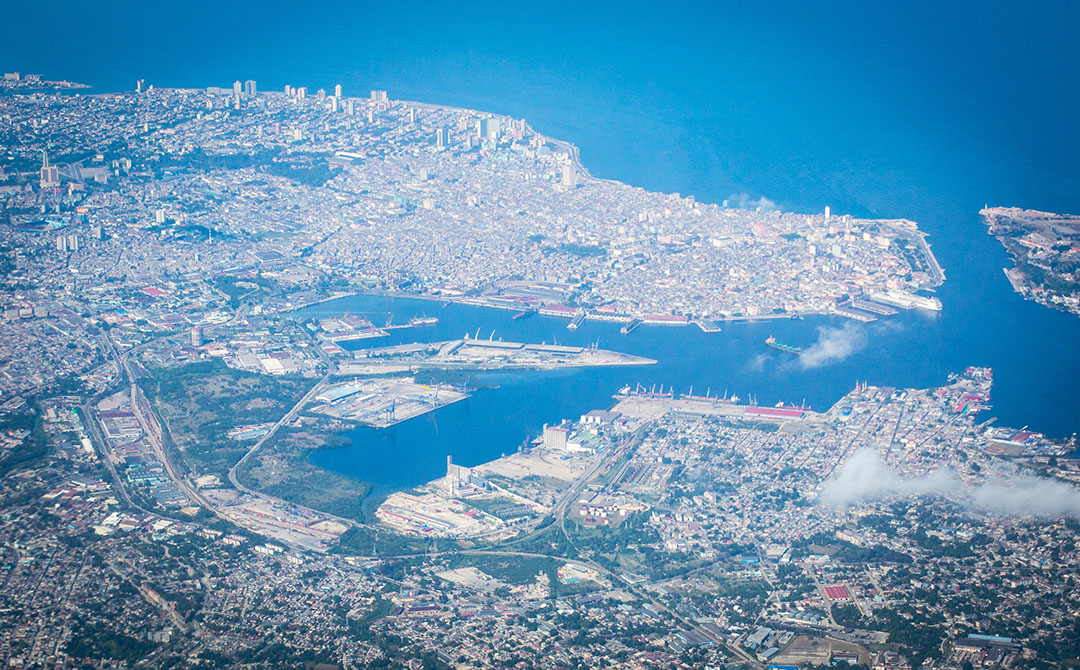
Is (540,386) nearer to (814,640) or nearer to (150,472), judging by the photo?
(150,472)

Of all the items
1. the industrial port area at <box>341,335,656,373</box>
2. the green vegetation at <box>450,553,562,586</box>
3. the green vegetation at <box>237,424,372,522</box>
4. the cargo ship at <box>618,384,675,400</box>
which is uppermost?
the industrial port area at <box>341,335,656,373</box>

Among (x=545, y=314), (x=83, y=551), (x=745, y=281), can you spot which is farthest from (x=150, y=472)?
(x=745, y=281)

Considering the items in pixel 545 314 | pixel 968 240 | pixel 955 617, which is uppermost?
pixel 968 240

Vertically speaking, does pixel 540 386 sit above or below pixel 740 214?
below

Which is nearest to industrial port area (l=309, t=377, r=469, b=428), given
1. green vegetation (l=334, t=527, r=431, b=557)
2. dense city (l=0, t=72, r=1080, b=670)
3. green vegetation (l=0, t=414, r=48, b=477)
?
dense city (l=0, t=72, r=1080, b=670)

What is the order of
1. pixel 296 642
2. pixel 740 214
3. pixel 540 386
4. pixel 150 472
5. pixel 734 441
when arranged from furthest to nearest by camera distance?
pixel 740 214, pixel 540 386, pixel 734 441, pixel 150 472, pixel 296 642

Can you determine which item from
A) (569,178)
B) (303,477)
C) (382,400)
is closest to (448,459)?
(303,477)

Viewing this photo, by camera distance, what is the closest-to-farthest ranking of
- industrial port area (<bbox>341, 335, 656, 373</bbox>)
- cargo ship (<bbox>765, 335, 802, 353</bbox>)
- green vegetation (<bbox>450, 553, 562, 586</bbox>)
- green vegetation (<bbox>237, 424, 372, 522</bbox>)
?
1. green vegetation (<bbox>450, 553, 562, 586</bbox>)
2. green vegetation (<bbox>237, 424, 372, 522</bbox>)
3. industrial port area (<bbox>341, 335, 656, 373</bbox>)
4. cargo ship (<bbox>765, 335, 802, 353</bbox>)

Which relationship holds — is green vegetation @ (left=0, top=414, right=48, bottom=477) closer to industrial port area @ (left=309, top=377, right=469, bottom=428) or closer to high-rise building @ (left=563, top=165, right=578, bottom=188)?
industrial port area @ (left=309, top=377, right=469, bottom=428)
